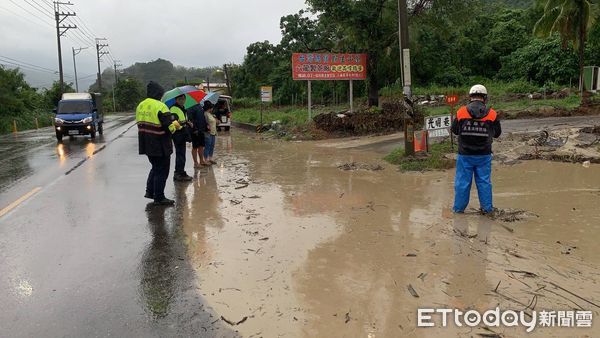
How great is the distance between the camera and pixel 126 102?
7756 centimetres

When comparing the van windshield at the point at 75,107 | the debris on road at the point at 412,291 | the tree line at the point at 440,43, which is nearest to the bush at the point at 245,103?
the tree line at the point at 440,43

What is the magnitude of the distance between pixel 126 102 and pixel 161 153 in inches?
3016

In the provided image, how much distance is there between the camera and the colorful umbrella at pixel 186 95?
8.73 meters

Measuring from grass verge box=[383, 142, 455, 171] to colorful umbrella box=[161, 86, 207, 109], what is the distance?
476cm

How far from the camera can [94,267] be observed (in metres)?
4.61

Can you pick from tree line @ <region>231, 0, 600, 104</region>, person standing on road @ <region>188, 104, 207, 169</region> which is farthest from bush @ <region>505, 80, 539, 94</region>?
person standing on road @ <region>188, 104, 207, 169</region>

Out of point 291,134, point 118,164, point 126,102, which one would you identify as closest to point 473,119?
point 118,164

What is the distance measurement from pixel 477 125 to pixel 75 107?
61.3 feet

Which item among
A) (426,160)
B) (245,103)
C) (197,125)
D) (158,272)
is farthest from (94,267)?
(245,103)

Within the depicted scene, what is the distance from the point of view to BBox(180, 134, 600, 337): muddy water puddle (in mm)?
3600

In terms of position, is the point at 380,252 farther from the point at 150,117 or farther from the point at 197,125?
the point at 197,125

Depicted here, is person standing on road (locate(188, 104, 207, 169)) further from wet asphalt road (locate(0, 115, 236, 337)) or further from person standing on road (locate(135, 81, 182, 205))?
person standing on road (locate(135, 81, 182, 205))

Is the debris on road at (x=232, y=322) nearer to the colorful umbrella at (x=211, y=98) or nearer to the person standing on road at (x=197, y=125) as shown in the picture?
the person standing on road at (x=197, y=125)

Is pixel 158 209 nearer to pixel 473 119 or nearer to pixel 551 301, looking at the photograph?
pixel 473 119
